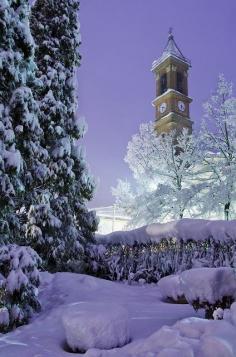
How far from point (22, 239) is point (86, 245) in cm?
281

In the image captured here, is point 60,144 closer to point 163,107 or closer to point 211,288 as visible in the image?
point 211,288

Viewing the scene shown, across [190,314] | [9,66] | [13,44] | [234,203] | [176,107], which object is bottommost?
[190,314]

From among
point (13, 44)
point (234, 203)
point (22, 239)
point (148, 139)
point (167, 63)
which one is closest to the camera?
point (13, 44)

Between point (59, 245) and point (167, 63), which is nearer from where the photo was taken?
point (59, 245)

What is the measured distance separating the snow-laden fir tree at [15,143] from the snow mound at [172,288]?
263 centimetres

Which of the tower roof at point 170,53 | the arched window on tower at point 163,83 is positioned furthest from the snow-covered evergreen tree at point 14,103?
the tower roof at point 170,53

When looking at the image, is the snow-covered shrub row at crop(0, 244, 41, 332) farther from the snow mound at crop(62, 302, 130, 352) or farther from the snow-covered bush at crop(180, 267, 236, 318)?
the snow-covered bush at crop(180, 267, 236, 318)

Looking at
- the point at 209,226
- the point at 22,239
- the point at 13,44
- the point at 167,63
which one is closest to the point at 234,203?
the point at 209,226

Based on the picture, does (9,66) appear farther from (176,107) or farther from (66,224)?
(176,107)

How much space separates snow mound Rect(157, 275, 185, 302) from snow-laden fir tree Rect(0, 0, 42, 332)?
8.64 ft

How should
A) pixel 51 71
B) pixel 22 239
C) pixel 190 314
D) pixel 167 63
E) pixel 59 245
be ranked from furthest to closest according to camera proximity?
pixel 167 63
pixel 51 71
pixel 59 245
pixel 22 239
pixel 190 314

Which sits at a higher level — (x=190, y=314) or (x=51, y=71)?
(x=51, y=71)

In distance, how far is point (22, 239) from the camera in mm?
10406

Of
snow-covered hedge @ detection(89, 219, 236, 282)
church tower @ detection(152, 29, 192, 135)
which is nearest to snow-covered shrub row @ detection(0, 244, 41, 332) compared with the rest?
snow-covered hedge @ detection(89, 219, 236, 282)
